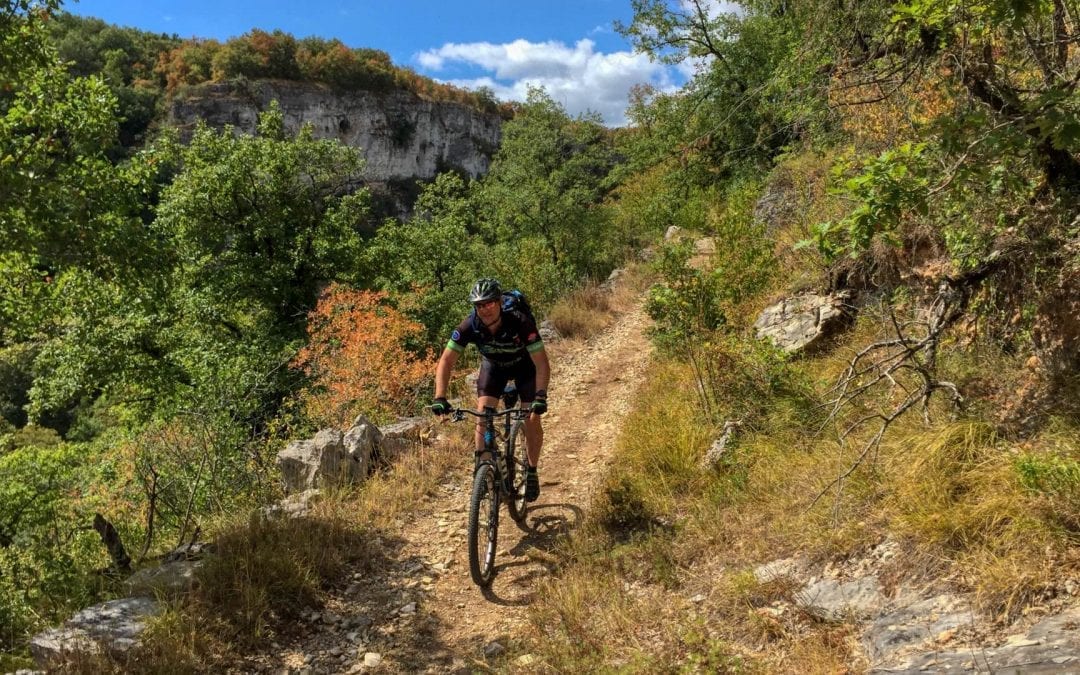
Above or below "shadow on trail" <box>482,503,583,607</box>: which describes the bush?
above

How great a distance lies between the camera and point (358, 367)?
933 cm

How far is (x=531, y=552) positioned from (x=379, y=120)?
203ft

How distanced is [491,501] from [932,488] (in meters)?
2.84

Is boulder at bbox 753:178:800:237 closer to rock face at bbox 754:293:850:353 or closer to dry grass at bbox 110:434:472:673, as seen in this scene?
rock face at bbox 754:293:850:353

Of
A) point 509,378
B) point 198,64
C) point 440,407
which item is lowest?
point 440,407

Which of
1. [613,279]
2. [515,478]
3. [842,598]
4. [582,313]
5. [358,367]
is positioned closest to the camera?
[842,598]

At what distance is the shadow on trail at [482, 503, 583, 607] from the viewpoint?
4.26 meters

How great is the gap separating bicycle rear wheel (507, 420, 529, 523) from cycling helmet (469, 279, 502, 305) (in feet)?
3.86

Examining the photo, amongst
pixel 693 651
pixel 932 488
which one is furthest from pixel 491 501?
pixel 932 488

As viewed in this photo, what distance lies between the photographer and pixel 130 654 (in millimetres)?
3410

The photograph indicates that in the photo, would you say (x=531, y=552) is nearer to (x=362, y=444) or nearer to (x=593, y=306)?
(x=362, y=444)

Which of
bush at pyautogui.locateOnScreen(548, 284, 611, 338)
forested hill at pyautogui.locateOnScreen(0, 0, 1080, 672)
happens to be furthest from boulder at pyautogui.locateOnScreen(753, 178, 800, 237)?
bush at pyautogui.locateOnScreen(548, 284, 611, 338)

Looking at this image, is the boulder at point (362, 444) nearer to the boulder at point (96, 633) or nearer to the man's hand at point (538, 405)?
the boulder at point (96, 633)

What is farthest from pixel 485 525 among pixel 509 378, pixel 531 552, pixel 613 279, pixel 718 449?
pixel 613 279
